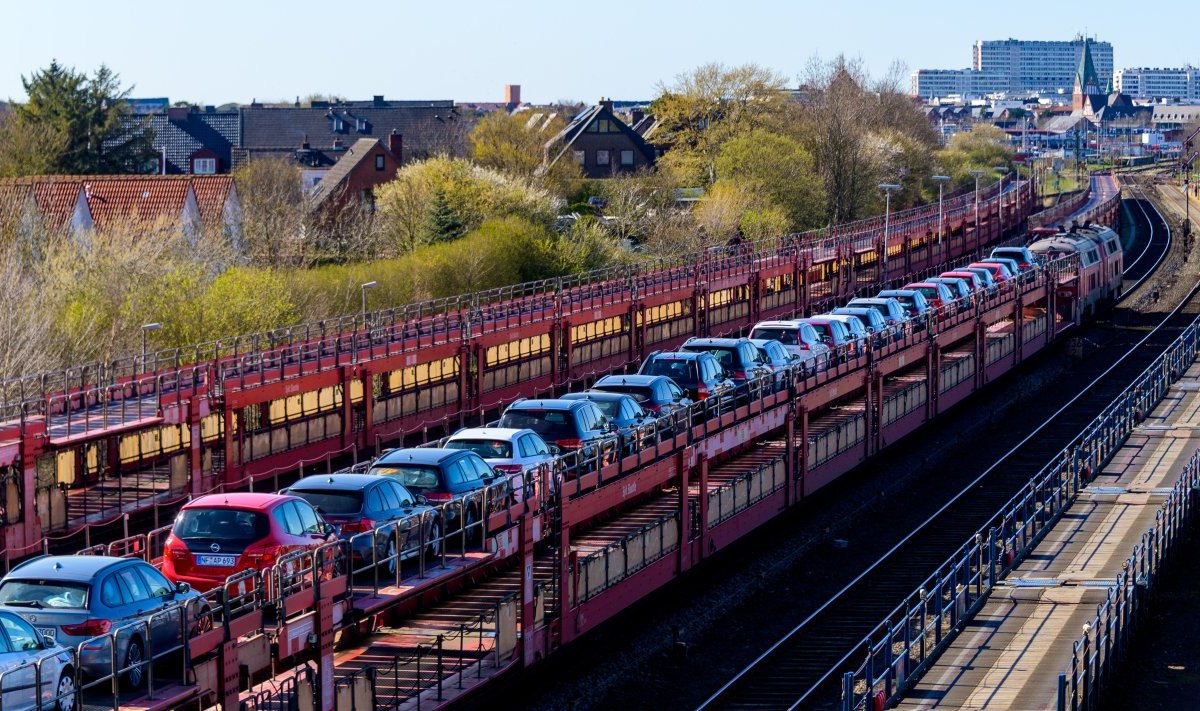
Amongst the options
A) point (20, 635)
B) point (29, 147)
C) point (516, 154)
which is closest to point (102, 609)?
point (20, 635)

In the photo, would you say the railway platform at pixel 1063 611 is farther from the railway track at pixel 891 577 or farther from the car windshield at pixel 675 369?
the car windshield at pixel 675 369

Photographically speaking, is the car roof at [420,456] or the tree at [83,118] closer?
the car roof at [420,456]

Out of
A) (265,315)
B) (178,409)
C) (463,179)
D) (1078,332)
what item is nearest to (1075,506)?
(178,409)

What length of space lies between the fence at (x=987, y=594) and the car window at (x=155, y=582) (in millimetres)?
7017

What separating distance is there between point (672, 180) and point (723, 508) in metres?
66.3

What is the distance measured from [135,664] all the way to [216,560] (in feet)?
12.2

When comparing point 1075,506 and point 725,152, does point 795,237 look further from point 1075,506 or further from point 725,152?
point 1075,506

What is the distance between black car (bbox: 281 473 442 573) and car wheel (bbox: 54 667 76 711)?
5204 mm

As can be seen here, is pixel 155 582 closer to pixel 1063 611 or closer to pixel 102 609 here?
pixel 102 609

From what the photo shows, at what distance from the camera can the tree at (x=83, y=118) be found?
82875mm

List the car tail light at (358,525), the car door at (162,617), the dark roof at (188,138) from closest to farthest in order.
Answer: the car door at (162,617)
the car tail light at (358,525)
the dark roof at (188,138)

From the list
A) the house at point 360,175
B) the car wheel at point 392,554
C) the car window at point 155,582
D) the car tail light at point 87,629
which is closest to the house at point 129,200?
the house at point 360,175

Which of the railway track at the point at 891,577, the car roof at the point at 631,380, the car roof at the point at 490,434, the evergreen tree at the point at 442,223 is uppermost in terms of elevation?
the evergreen tree at the point at 442,223

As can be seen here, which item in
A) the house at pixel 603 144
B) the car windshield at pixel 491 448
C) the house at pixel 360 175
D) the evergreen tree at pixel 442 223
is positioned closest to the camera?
the car windshield at pixel 491 448
